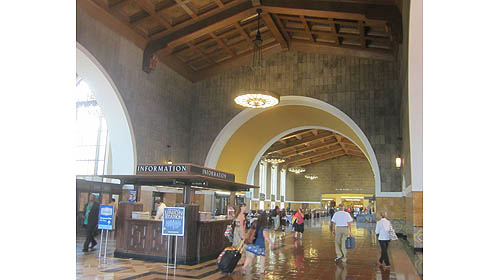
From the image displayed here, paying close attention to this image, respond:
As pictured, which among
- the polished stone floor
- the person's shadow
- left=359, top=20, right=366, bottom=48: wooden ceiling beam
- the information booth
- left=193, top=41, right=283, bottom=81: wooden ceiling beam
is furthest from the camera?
left=193, top=41, right=283, bottom=81: wooden ceiling beam

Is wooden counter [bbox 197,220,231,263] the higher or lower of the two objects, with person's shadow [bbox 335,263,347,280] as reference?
higher

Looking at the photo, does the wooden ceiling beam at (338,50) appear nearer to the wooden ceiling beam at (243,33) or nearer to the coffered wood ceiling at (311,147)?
the wooden ceiling beam at (243,33)

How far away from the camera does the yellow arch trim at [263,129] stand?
50.9 feet

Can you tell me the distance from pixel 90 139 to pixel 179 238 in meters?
12.4

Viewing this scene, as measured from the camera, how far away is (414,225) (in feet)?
26.3

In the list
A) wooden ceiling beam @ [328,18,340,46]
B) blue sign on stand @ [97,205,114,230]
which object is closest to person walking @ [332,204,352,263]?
blue sign on stand @ [97,205,114,230]

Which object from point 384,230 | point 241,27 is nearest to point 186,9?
point 241,27

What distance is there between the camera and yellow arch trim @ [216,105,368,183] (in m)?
15.5

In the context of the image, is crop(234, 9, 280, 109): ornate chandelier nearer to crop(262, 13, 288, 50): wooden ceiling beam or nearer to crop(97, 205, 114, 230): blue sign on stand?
crop(262, 13, 288, 50): wooden ceiling beam

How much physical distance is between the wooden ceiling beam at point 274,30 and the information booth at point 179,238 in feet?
20.9

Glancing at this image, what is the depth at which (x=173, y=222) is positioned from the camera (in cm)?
662

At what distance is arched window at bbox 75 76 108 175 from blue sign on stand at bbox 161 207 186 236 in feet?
39.4
